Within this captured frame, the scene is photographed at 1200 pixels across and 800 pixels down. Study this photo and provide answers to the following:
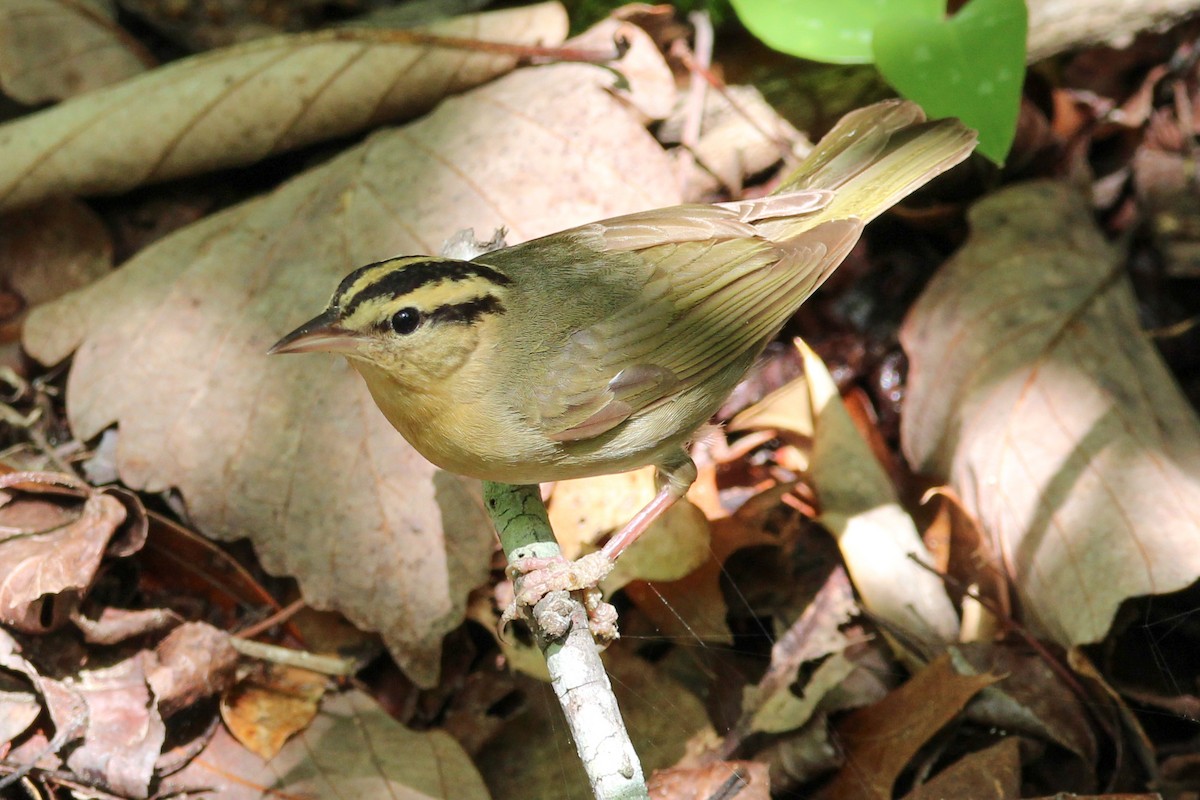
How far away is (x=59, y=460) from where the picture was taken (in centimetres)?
418

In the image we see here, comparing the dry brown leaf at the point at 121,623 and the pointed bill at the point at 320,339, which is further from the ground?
the pointed bill at the point at 320,339

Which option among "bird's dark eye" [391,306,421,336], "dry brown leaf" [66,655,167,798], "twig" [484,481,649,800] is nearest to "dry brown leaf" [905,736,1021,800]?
"twig" [484,481,649,800]

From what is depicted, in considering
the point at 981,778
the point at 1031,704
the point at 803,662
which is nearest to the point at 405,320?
the point at 803,662

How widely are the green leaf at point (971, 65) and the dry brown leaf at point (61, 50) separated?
3.40 m

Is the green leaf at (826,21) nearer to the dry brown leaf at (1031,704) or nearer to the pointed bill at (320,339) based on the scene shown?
the pointed bill at (320,339)

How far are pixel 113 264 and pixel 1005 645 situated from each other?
3.90 m

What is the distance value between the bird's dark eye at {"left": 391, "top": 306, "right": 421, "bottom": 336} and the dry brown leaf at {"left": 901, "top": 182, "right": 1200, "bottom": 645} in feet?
7.07

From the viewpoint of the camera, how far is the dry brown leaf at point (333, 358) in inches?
156

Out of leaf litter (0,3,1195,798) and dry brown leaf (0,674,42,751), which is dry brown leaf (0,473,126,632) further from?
dry brown leaf (0,674,42,751)

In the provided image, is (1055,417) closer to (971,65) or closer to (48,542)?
(971,65)

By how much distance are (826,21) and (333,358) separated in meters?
2.26

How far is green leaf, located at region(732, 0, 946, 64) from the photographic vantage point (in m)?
4.21

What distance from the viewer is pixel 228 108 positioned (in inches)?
188

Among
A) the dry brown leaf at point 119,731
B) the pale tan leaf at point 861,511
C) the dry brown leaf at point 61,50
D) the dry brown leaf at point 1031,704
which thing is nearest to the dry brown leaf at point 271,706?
the dry brown leaf at point 119,731
